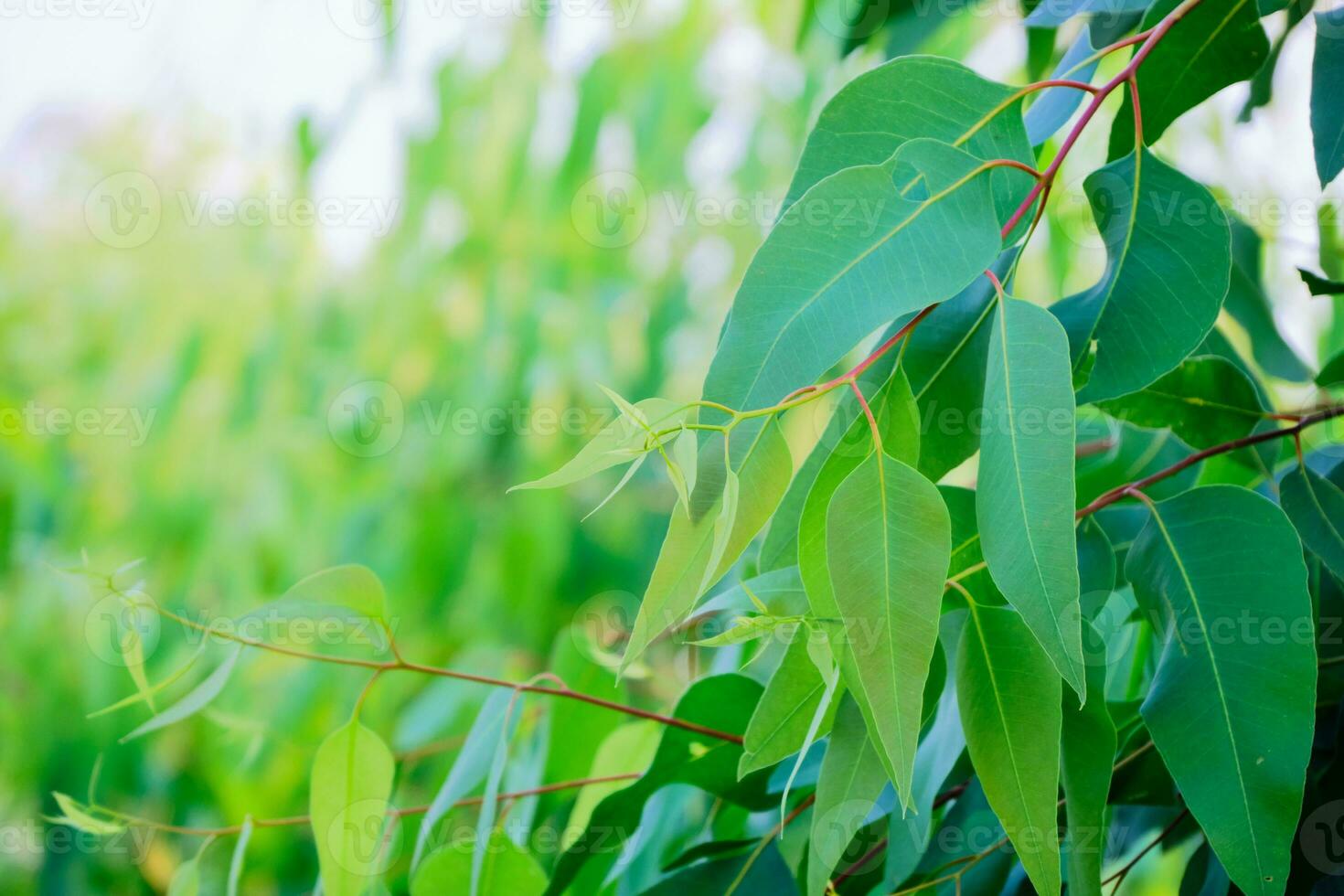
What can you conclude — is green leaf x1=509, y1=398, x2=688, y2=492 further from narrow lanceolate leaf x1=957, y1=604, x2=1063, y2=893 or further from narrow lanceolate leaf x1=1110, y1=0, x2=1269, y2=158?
narrow lanceolate leaf x1=1110, y1=0, x2=1269, y2=158

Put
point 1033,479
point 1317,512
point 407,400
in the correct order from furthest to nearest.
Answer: point 407,400 → point 1317,512 → point 1033,479

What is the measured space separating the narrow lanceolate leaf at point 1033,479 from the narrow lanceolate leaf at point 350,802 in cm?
26

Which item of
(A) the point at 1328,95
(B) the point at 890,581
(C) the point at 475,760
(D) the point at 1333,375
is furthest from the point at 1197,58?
(C) the point at 475,760

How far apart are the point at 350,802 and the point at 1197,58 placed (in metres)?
0.44

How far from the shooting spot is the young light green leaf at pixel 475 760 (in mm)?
464

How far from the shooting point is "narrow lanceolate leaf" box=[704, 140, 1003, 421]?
0.31 m

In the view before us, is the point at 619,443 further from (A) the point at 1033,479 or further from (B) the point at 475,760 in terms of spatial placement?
(B) the point at 475,760

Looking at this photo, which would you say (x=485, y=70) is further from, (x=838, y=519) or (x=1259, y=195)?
(x=838, y=519)

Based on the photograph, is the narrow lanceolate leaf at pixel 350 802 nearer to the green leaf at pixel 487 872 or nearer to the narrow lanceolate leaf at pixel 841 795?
the green leaf at pixel 487 872

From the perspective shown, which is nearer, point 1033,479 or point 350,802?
point 1033,479

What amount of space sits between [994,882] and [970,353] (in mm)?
218

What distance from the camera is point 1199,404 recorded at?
0.44 m

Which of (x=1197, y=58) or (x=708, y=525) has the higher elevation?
(x=1197, y=58)

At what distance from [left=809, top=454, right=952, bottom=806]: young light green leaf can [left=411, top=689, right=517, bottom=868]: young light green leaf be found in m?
0.22
